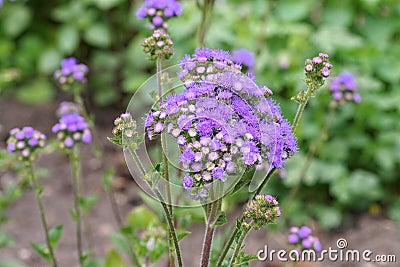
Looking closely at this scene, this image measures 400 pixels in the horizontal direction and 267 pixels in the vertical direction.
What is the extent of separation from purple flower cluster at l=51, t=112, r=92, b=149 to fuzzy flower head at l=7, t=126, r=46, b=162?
10cm

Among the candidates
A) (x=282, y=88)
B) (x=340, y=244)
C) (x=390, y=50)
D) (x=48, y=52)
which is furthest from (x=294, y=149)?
(x=48, y=52)

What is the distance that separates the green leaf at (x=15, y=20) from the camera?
495 cm

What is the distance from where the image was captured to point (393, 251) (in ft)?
11.6

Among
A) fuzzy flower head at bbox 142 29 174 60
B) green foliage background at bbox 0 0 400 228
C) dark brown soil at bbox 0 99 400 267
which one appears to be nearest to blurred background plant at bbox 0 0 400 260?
green foliage background at bbox 0 0 400 228

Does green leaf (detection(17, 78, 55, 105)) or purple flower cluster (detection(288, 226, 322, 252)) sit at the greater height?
green leaf (detection(17, 78, 55, 105))

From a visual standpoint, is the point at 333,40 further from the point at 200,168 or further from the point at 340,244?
the point at 200,168

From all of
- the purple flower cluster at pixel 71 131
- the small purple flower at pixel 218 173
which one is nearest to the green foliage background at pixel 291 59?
the purple flower cluster at pixel 71 131

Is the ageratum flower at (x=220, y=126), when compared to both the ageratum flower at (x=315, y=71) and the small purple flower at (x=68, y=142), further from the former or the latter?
the small purple flower at (x=68, y=142)

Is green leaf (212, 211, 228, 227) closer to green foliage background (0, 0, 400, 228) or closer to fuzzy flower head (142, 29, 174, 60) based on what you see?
fuzzy flower head (142, 29, 174, 60)

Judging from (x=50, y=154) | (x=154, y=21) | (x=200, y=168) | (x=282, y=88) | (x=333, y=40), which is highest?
(x=333, y=40)

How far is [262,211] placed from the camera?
1.64 meters

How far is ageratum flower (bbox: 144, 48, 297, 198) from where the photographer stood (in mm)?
1488

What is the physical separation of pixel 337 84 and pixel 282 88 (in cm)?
117

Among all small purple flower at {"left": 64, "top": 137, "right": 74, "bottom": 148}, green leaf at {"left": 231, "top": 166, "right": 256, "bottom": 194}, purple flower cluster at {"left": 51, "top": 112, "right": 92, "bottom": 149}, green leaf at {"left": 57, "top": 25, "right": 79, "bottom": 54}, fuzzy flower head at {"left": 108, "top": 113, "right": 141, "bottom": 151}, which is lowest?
green leaf at {"left": 231, "top": 166, "right": 256, "bottom": 194}
